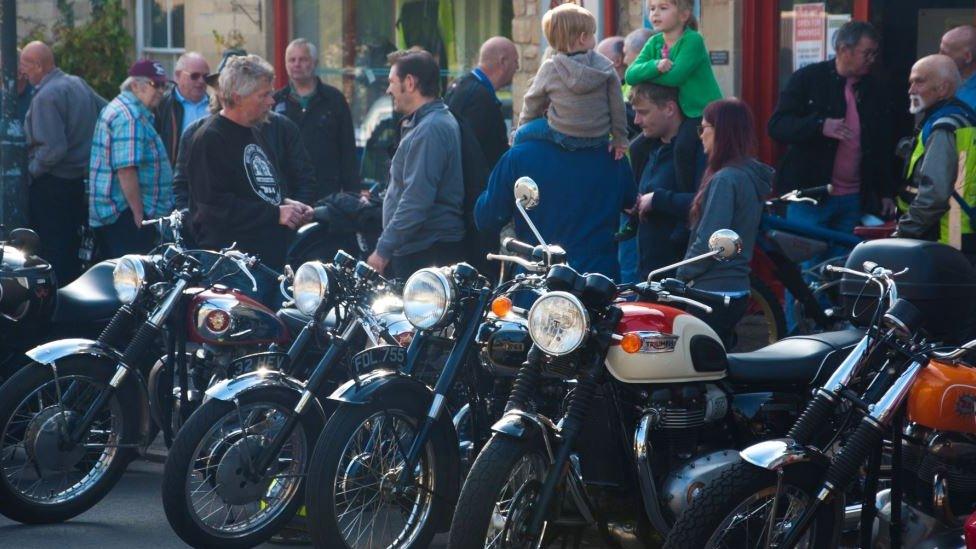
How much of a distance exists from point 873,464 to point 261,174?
373cm

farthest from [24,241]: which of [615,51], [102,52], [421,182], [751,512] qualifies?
[102,52]

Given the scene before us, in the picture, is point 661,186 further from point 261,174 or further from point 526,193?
point 526,193

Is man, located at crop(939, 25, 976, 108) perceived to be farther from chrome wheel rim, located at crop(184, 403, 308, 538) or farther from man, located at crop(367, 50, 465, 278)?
chrome wheel rim, located at crop(184, 403, 308, 538)

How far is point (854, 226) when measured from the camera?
8805 millimetres

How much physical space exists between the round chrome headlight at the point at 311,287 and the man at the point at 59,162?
4855mm

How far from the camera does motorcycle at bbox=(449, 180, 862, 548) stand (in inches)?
188

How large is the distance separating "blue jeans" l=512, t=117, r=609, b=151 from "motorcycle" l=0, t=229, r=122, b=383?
206cm

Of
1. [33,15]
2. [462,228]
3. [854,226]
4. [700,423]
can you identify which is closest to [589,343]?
[700,423]

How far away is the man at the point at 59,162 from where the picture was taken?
1026cm

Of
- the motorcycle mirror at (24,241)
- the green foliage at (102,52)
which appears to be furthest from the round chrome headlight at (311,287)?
the green foliage at (102,52)

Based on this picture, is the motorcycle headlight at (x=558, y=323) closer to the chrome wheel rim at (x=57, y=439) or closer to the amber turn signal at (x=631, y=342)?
the amber turn signal at (x=631, y=342)

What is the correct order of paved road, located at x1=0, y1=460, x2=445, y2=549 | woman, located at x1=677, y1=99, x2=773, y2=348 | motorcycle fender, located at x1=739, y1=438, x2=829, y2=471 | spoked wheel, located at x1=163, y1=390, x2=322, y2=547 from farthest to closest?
woman, located at x1=677, y1=99, x2=773, y2=348, paved road, located at x1=0, y1=460, x2=445, y2=549, spoked wheel, located at x1=163, y1=390, x2=322, y2=547, motorcycle fender, located at x1=739, y1=438, x2=829, y2=471

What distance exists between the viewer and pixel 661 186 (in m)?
7.52

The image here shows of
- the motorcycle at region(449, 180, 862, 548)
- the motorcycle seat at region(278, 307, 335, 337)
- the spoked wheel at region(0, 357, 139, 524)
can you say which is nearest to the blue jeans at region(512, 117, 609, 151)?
the motorcycle seat at region(278, 307, 335, 337)
